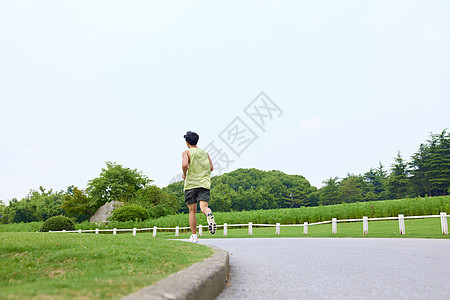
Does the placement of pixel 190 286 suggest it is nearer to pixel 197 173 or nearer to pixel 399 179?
pixel 197 173

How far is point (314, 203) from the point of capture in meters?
75.0

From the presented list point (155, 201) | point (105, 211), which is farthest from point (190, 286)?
point (105, 211)

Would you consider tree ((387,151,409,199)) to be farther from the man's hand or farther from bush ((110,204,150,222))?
the man's hand

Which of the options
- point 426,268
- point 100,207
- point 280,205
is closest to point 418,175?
point 280,205

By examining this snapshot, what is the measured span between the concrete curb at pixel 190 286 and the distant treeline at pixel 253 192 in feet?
108

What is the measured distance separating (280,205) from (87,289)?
7637 centimetres

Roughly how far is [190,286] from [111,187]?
4323 centimetres

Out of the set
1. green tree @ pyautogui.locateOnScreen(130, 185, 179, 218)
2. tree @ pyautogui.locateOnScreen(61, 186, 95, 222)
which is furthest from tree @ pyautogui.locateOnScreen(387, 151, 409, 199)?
tree @ pyautogui.locateOnScreen(61, 186, 95, 222)

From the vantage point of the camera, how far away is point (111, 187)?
141 feet

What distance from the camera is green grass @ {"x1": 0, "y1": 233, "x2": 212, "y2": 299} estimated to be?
93.6 inches

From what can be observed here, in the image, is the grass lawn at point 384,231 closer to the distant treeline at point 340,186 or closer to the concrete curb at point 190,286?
the concrete curb at point 190,286

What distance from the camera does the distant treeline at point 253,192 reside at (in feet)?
141

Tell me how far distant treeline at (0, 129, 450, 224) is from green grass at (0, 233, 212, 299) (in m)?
31.0

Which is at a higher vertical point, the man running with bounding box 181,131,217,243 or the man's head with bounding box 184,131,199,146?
the man's head with bounding box 184,131,199,146
